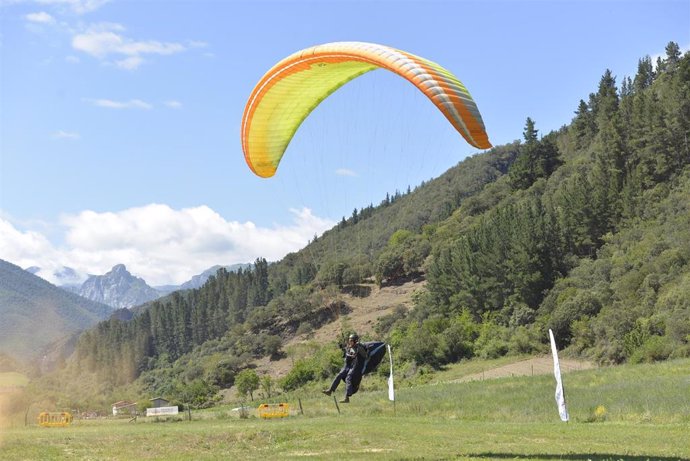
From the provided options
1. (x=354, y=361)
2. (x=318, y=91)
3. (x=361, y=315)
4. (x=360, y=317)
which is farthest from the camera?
(x=361, y=315)

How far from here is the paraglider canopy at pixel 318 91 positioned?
1742cm

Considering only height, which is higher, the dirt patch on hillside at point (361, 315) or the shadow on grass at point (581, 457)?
the dirt patch on hillside at point (361, 315)

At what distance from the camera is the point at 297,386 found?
8694 centimetres

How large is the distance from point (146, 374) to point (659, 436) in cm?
15368

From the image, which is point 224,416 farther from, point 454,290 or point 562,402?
point 454,290

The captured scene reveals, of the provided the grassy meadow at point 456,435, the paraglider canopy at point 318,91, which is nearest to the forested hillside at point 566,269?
the grassy meadow at point 456,435

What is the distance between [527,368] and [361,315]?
6247cm

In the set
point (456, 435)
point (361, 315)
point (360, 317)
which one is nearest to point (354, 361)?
point (456, 435)

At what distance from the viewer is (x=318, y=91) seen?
23422mm

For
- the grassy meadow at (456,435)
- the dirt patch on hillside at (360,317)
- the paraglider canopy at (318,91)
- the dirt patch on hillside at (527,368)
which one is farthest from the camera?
the dirt patch on hillside at (360,317)

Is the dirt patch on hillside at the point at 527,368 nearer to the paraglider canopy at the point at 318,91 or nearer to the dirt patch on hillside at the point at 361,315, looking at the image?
the dirt patch on hillside at the point at 361,315

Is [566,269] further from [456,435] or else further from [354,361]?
[354,361]

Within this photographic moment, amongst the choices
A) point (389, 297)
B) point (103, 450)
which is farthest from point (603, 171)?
point (103, 450)

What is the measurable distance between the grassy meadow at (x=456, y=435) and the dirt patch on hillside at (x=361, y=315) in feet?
230
